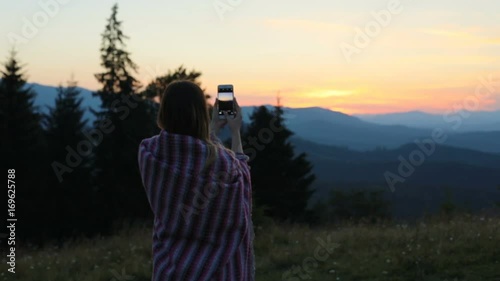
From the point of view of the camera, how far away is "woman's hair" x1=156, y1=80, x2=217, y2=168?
218 cm

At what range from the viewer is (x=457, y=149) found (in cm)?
11981

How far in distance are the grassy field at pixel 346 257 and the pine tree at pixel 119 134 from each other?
21.6 meters

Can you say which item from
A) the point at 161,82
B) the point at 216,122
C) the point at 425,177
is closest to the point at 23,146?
the point at 161,82

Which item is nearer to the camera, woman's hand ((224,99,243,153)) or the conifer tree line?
woman's hand ((224,99,243,153))

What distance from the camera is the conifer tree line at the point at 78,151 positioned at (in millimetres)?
26875

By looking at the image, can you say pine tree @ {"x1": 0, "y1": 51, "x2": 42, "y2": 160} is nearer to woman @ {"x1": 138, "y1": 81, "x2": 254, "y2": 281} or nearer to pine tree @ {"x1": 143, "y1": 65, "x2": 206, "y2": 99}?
pine tree @ {"x1": 143, "y1": 65, "x2": 206, "y2": 99}

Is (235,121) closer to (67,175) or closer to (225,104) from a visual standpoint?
(225,104)

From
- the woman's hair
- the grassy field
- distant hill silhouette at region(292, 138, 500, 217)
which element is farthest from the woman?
distant hill silhouette at region(292, 138, 500, 217)

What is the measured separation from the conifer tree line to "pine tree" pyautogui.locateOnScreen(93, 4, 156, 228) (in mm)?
57

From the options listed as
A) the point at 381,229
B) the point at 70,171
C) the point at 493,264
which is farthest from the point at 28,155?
the point at 493,264

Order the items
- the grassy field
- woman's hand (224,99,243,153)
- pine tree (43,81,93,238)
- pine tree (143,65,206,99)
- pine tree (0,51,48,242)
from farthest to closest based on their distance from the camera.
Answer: pine tree (143,65,206,99), pine tree (43,81,93,238), pine tree (0,51,48,242), the grassy field, woman's hand (224,99,243,153)

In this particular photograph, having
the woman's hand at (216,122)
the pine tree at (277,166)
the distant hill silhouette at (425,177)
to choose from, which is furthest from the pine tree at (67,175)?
the distant hill silhouette at (425,177)

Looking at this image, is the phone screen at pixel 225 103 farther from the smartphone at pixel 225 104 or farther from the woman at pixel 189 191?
the woman at pixel 189 191

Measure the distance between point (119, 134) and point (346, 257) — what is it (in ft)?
91.2
